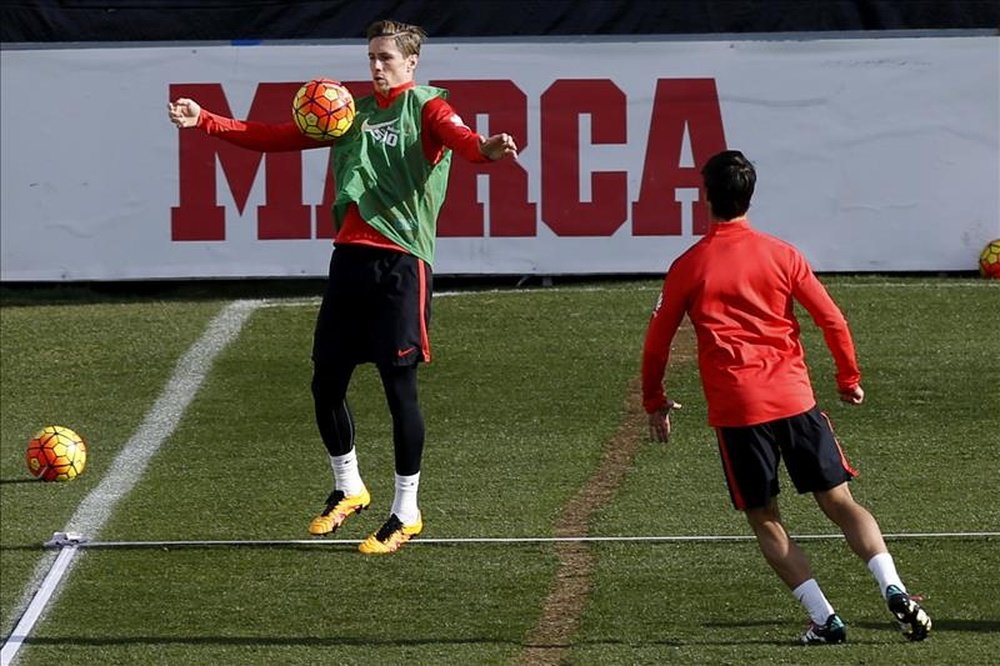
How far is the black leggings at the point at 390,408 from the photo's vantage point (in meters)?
7.61

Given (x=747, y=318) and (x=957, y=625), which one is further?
(x=957, y=625)

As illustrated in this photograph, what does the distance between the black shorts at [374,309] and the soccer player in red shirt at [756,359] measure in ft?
3.66

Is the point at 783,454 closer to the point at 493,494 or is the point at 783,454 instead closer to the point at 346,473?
the point at 346,473

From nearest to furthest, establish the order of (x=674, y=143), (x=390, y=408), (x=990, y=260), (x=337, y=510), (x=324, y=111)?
(x=324, y=111)
(x=390, y=408)
(x=337, y=510)
(x=990, y=260)
(x=674, y=143)

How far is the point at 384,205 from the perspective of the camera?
7434 millimetres

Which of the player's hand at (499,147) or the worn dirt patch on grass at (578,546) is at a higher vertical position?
the player's hand at (499,147)

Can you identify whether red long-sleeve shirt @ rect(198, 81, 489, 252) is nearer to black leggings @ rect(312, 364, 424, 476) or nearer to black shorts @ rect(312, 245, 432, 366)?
black shorts @ rect(312, 245, 432, 366)

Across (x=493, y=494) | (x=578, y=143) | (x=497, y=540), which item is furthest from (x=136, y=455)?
(x=578, y=143)

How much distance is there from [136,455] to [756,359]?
5.07m

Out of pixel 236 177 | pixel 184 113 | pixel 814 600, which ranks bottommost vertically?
Result: pixel 814 600

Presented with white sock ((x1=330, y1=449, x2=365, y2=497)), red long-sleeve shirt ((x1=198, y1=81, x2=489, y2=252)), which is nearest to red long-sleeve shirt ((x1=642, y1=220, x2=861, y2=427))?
red long-sleeve shirt ((x1=198, y1=81, x2=489, y2=252))

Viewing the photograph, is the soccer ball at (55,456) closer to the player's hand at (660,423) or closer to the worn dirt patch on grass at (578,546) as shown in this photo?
the worn dirt patch on grass at (578,546)

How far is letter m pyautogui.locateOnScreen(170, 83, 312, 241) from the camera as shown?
1380 centimetres

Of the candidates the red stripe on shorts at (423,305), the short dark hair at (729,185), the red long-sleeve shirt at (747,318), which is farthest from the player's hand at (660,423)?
the red stripe on shorts at (423,305)
